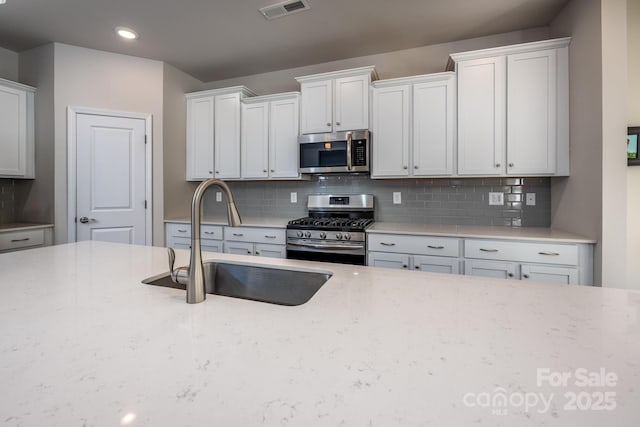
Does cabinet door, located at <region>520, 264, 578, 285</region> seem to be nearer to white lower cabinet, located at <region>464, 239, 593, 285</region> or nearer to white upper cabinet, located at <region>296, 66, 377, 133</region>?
white lower cabinet, located at <region>464, 239, 593, 285</region>

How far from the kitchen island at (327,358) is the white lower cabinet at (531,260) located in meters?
1.41

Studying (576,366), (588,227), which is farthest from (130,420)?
(588,227)

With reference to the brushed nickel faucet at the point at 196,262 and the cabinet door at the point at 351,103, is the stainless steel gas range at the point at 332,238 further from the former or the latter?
the brushed nickel faucet at the point at 196,262

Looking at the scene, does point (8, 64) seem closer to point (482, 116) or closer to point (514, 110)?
point (482, 116)

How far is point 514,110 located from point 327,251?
1.98 m

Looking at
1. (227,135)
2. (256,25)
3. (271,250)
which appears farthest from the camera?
(227,135)

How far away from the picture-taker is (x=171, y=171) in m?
3.68

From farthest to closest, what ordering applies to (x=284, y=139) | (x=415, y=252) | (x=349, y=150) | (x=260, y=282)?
(x=284, y=139)
(x=349, y=150)
(x=415, y=252)
(x=260, y=282)

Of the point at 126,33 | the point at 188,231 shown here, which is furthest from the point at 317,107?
the point at 188,231

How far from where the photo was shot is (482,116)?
8.70 ft

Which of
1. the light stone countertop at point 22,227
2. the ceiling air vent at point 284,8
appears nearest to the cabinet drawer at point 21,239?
the light stone countertop at point 22,227

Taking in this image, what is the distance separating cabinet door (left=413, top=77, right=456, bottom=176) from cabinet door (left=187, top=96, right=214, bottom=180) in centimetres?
234

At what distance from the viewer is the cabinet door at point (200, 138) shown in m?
3.67

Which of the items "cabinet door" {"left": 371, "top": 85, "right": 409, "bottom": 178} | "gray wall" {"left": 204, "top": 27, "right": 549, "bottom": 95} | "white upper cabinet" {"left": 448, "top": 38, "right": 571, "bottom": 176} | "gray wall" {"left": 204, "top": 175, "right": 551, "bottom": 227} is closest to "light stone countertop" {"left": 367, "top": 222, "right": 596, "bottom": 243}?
"gray wall" {"left": 204, "top": 175, "right": 551, "bottom": 227}
